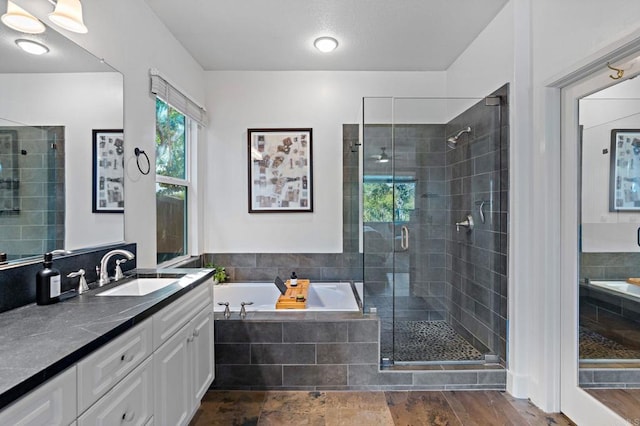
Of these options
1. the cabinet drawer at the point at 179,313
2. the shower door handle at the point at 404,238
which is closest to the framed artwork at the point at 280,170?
the shower door handle at the point at 404,238

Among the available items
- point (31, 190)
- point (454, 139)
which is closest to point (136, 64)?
point (31, 190)

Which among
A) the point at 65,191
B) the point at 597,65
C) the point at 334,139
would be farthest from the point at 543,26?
the point at 65,191

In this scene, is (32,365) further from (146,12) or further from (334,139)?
(334,139)

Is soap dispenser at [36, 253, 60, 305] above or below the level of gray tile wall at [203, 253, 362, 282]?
above

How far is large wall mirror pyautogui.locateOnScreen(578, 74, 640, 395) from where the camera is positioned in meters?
1.76

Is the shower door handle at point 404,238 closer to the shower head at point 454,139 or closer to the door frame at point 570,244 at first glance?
the shower head at point 454,139

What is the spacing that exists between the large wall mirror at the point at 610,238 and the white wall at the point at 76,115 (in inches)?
110

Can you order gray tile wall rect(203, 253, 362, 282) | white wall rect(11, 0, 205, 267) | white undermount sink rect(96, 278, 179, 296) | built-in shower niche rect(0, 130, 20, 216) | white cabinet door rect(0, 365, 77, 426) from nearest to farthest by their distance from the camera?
white cabinet door rect(0, 365, 77, 426) < built-in shower niche rect(0, 130, 20, 216) < white undermount sink rect(96, 278, 179, 296) < white wall rect(11, 0, 205, 267) < gray tile wall rect(203, 253, 362, 282)

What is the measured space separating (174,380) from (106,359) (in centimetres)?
60

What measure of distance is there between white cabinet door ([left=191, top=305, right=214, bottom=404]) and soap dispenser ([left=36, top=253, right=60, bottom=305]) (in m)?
0.66

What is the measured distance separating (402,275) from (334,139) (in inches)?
61.3

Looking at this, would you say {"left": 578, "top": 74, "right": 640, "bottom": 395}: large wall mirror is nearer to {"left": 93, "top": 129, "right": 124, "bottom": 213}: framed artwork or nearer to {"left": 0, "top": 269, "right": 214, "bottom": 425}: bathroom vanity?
{"left": 0, "top": 269, "right": 214, "bottom": 425}: bathroom vanity

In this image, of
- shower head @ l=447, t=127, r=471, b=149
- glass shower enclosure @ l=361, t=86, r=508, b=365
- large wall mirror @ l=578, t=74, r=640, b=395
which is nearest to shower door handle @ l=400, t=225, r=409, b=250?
glass shower enclosure @ l=361, t=86, r=508, b=365

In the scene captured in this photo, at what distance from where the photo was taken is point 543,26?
2115 millimetres
